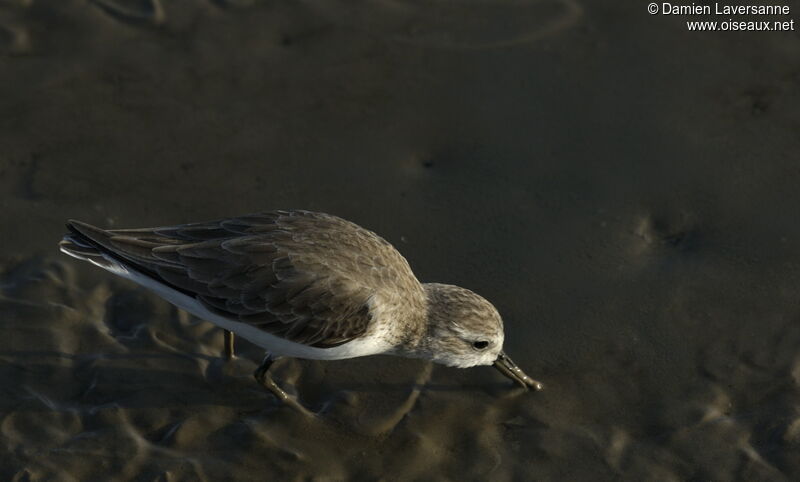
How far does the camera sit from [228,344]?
8328mm

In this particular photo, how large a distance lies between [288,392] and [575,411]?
2394mm

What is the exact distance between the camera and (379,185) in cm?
972

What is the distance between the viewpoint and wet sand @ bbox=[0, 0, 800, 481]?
7.80 metres

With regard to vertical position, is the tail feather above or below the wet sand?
above

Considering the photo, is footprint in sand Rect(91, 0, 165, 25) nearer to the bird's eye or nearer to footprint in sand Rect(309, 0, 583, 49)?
footprint in sand Rect(309, 0, 583, 49)

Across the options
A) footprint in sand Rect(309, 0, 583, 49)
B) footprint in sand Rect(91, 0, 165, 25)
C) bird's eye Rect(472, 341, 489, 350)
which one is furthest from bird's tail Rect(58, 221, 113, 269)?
footprint in sand Rect(309, 0, 583, 49)

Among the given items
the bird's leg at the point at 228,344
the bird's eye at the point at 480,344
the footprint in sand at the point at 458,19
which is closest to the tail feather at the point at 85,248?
the bird's leg at the point at 228,344

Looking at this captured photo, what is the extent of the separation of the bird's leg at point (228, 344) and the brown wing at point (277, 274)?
1.99ft

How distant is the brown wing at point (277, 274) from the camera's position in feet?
25.1

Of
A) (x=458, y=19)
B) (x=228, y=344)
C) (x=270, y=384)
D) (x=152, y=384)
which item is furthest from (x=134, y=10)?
(x=270, y=384)

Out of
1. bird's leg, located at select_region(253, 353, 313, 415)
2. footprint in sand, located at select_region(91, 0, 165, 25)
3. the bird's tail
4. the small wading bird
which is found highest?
footprint in sand, located at select_region(91, 0, 165, 25)

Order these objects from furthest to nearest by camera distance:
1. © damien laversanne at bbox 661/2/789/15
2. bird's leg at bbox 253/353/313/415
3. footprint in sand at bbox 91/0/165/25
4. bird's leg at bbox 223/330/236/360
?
© damien laversanne at bbox 661/2/789/15 → footprint in sand at bbox 91/0/165/25 → bird's leg at bbox 223/330/236/360 → bird's leg at bbox 253/353/313/415

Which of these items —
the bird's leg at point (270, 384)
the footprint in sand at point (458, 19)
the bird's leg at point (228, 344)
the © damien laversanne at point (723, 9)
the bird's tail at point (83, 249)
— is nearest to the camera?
the bird's tail at point (83, 249)

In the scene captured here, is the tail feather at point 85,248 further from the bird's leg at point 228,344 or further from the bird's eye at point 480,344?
the bird's eye at point 480,344
